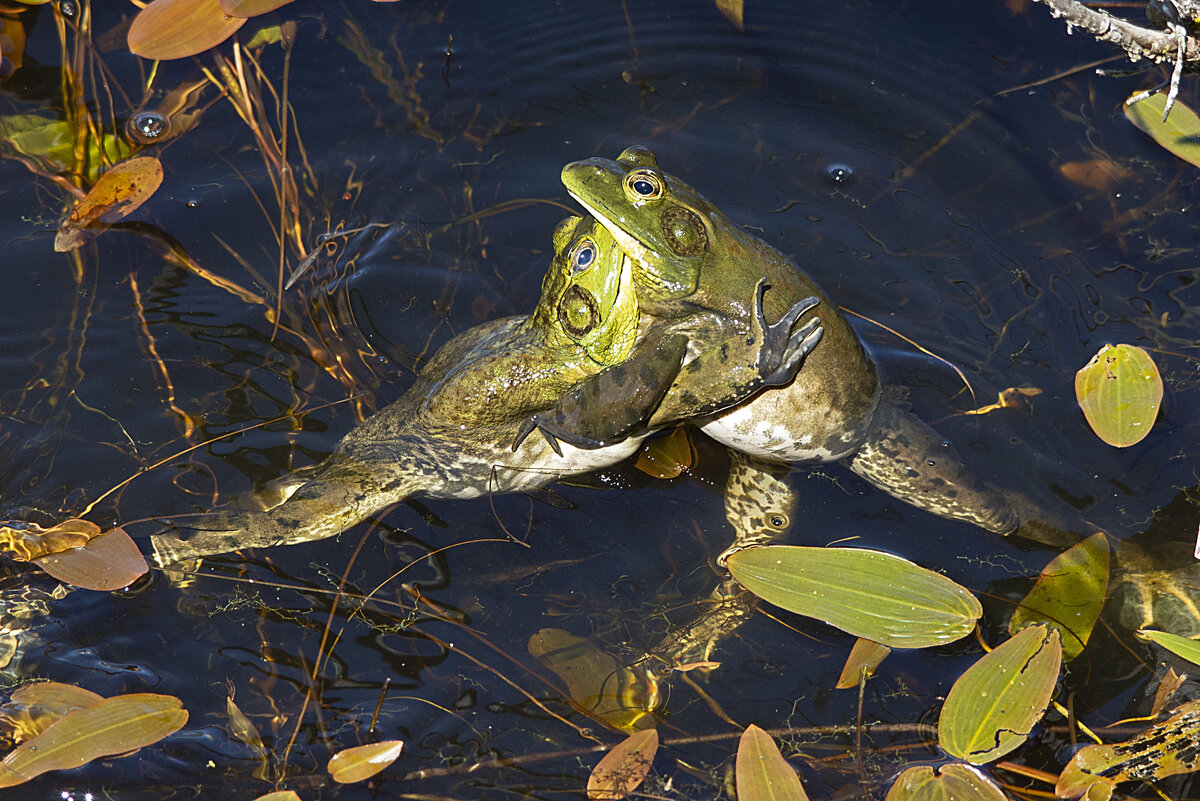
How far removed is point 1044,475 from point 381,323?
323 cm

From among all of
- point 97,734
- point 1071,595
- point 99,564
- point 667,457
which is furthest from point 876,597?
point 99,564

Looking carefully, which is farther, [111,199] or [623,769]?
[111,199]

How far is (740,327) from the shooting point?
328 cm

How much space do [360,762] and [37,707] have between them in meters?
1.24

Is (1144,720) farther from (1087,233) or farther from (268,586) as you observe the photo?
(268,586)

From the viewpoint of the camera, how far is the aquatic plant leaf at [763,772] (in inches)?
119

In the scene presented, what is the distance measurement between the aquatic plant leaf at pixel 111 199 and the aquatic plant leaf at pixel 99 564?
5.56 feet

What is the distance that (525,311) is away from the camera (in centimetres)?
437

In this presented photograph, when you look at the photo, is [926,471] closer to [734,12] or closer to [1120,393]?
[1120,393]

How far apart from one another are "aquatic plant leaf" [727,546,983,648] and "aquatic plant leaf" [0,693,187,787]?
7.54 ft

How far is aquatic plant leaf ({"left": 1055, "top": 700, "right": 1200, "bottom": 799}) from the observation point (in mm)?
3156

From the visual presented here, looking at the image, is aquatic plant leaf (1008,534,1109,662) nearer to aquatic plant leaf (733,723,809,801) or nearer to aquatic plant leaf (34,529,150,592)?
aquatic plant leaf (733,723,809,801)

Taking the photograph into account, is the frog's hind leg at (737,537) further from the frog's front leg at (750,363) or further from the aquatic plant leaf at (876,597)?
the frog's front leg at (750,363)

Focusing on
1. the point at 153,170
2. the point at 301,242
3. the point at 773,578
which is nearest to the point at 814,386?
the point at 773,578
